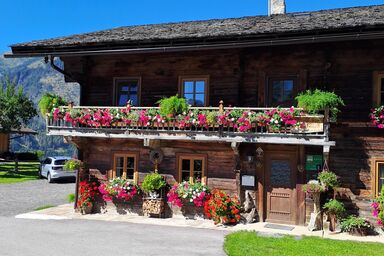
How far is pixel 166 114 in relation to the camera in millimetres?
13625

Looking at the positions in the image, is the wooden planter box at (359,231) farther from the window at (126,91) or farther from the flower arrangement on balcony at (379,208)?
the window at (126,91)

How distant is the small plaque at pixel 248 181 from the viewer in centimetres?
1377

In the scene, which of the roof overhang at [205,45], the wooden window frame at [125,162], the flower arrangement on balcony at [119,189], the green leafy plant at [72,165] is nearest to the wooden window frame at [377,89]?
the roof overhang at [205,45]

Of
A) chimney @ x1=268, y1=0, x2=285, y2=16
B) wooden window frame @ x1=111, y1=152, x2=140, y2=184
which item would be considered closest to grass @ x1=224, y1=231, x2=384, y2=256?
wooden window frame @ x1=111, y1=152, x2=140, y2=184

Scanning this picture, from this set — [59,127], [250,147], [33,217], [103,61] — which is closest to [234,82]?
[250,147]

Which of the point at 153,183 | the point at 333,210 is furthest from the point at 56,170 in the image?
the point at 333,210

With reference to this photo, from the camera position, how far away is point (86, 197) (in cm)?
1531

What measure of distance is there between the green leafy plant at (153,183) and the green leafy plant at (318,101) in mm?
5755

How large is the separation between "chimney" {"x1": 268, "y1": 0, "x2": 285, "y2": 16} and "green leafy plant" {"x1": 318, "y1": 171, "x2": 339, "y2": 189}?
8.54 metres

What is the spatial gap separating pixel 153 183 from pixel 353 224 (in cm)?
693

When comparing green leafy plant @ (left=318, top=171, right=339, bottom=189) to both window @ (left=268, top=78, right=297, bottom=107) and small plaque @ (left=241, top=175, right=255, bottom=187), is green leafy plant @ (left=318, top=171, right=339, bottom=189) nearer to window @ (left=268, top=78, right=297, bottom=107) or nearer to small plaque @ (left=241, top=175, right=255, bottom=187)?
small plaque @ (left=241, top=175, right=255, bottom=187)

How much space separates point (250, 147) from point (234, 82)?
2.49 m

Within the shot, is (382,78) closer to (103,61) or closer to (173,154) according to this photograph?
(173,154)

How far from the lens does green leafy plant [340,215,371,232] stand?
1213 cm
